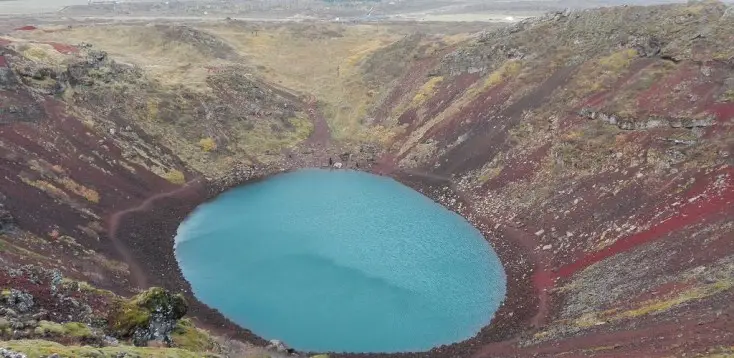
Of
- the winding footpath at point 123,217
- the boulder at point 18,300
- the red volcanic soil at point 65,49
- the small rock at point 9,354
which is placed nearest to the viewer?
the small rock at point 9,354

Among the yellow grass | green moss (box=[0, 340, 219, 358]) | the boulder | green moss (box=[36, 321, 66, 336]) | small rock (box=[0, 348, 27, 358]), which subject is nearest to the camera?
small rock (box=[0, 348, 27, 358])

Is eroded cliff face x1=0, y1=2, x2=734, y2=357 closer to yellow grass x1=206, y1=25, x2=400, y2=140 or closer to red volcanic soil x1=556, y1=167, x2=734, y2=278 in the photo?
red volcanic soil x1=556, y1=167, x2=734, y2=278

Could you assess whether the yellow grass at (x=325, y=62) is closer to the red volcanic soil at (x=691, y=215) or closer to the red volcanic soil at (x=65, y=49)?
the red volcanic soil at (x=65, y=49)

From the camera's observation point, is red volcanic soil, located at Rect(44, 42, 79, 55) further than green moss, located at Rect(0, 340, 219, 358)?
Yes

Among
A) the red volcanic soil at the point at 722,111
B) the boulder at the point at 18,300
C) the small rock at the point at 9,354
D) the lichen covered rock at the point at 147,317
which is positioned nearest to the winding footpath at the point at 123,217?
the lichen covered rock at the point at 147,317

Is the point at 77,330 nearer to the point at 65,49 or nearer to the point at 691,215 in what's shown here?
the point at 691,215

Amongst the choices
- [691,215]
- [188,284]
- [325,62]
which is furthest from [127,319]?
[325,62]

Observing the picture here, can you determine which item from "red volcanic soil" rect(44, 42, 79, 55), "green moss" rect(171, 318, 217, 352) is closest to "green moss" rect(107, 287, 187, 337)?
"green moss" rect(171, 318, 217, 352)
